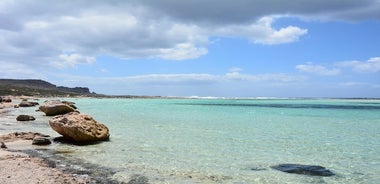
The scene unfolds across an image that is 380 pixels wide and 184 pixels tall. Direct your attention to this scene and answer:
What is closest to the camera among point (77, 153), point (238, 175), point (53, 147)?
point (238, 175)

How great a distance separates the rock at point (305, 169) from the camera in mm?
14664

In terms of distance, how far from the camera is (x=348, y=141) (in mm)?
24344

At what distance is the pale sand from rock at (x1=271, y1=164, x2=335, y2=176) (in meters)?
7.14

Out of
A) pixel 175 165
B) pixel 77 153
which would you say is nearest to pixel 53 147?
pixel 77 153

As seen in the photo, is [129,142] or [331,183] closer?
[331,183]

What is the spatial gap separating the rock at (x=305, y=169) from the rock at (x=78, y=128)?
10194 millimetres

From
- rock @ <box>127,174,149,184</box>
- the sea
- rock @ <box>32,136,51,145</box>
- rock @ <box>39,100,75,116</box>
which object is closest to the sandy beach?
rock @ <box>127,174,149,184</box>

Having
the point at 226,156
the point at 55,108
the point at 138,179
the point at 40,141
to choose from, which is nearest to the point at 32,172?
the point at 138,179

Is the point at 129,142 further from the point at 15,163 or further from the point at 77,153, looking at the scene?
the point at 15,163

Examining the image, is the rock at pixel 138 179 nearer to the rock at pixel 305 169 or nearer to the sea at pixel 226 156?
the sea at pixel 226 156

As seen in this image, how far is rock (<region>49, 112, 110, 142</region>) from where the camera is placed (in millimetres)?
21094

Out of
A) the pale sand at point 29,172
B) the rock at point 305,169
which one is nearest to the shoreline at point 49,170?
the pale sand at point 29,172

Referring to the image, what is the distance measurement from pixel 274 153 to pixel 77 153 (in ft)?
29.1

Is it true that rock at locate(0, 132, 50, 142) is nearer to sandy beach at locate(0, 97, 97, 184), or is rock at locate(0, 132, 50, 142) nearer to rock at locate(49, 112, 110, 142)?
rock at locate(49, 112, 110, 142)
